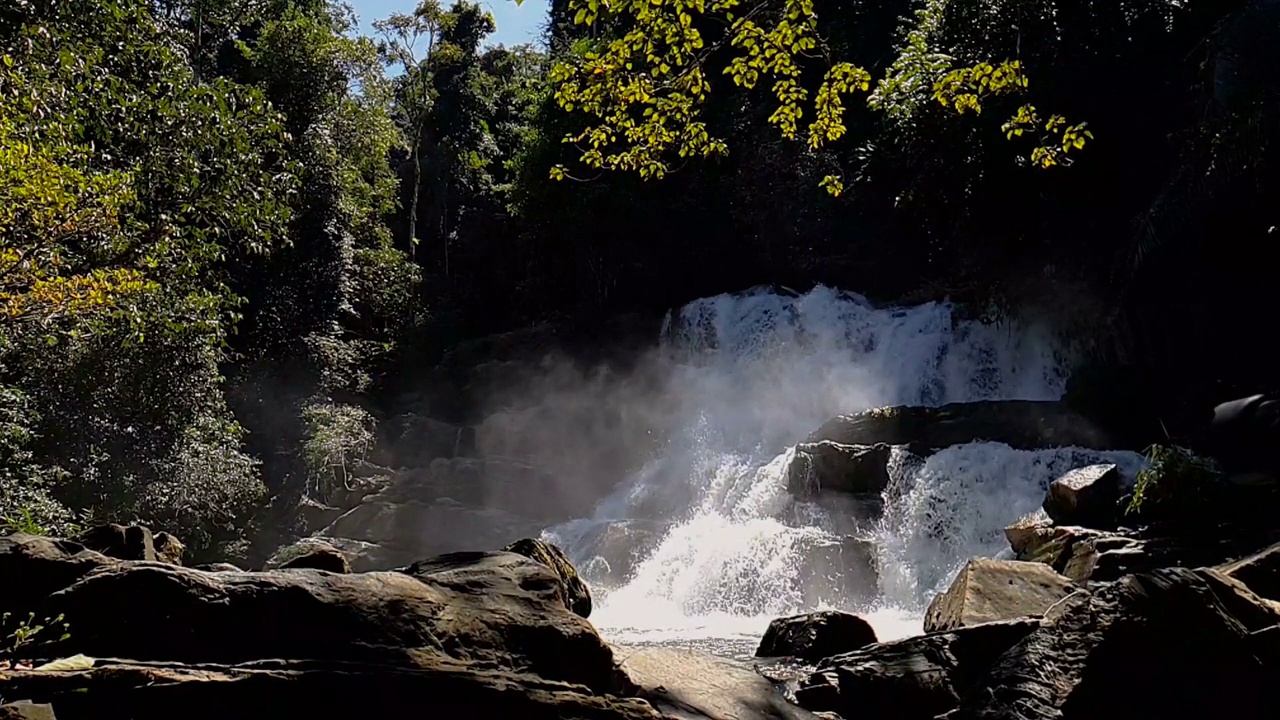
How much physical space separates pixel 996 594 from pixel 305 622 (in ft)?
16.4

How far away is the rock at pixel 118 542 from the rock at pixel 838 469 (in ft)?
31.3

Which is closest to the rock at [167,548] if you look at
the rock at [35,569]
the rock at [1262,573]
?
the rock at [35,569]

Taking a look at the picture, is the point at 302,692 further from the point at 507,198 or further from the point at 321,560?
the point at 507,198

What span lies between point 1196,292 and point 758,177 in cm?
1105

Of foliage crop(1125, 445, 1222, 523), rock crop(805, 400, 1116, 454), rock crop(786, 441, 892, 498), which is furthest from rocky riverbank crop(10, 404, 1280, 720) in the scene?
rock crop(786, 441, 892, 498)

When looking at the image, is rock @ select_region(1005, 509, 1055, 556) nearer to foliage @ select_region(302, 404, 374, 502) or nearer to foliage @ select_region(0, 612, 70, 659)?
foliage @ select_region(0, 612, 70, 659)

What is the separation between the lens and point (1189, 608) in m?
4.30

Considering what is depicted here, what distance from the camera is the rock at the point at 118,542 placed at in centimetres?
584

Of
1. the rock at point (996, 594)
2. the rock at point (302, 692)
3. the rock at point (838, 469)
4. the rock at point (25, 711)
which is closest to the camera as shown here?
the rock at point (25, 711)

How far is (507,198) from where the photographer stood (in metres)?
26.3

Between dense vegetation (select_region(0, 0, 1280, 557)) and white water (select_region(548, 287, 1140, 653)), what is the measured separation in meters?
1.58

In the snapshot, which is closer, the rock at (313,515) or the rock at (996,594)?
the rock at (996,594)

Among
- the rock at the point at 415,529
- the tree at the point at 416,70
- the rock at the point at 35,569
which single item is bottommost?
the rock at the point at 415,529

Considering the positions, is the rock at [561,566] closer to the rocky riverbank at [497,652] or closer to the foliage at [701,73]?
the rocky riverbank at [497,652]
